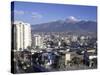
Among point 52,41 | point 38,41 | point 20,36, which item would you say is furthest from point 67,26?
point 20,36

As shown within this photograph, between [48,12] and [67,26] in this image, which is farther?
[67,26]

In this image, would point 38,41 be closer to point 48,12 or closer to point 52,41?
point 52,41

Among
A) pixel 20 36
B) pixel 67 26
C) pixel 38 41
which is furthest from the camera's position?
pixel 67 26

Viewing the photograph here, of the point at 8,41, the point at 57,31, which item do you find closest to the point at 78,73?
the point at 57,31

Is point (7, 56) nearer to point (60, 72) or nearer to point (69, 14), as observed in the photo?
point (60, 72)

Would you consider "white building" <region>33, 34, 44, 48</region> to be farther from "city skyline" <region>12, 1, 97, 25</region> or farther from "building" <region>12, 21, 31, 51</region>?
"city skyline" <region>12, 1, 97, 25</region>

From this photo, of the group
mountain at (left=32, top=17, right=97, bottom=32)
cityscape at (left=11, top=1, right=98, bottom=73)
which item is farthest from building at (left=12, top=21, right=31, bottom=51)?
mountain at (left=32, top=17, right=97, bottom=32)
